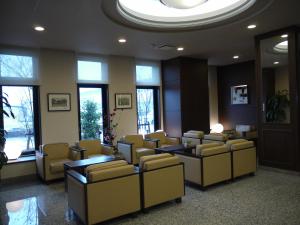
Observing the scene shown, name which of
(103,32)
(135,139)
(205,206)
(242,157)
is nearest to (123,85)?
(135,139)

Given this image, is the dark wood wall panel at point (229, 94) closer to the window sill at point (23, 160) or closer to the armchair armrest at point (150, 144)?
the armchair armrest at point (150, 144)

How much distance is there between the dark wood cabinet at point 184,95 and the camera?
740 centimetres

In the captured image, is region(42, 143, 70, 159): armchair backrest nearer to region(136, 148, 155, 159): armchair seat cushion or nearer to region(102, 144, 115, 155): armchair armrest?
region(102, 144, 115, 155): armchair armrest

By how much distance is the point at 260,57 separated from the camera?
559 cm

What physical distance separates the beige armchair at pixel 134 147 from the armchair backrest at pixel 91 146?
59 cm

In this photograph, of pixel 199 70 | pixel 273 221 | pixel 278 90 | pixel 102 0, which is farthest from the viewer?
pixel 199 70

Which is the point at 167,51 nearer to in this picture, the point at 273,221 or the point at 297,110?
the point at 297,110

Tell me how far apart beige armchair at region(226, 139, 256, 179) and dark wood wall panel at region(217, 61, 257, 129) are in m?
3.70

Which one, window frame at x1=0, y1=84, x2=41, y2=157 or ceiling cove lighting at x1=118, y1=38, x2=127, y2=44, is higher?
ceiling cove lighting at x1=118, y1=38, x2=127, y2=44

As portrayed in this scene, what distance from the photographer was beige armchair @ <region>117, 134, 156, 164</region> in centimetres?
609

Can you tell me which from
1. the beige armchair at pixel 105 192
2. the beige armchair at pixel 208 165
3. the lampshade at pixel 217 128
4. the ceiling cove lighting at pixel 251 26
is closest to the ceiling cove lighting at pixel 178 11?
the ceiling cove lighting at pixel 251 26

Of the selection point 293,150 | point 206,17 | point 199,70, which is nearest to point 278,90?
point 293,150

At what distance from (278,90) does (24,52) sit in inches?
225

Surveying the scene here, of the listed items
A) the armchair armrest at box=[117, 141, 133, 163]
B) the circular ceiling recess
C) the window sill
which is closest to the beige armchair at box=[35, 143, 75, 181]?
the window sill
